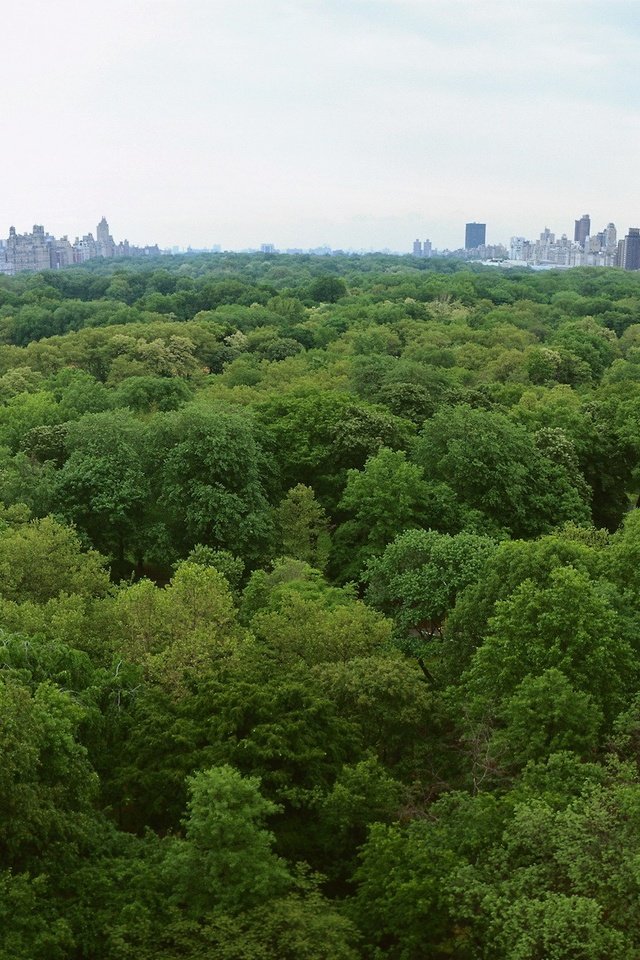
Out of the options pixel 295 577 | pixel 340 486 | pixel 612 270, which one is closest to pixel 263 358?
pixel 340 486

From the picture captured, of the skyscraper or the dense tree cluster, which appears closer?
the dense tree cluster

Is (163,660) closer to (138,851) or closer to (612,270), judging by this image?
(138,851)

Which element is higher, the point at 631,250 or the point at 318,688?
the point at 631,250

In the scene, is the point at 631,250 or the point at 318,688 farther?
the point at 631,250

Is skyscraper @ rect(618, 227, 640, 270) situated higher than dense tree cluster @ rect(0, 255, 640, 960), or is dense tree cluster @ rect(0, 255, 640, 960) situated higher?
skyscraper @ rect(618, 227, 640, 270)

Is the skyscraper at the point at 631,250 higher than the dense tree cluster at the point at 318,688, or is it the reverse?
the skyscraper at the point at 631,250

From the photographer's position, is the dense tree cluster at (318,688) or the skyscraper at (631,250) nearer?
the dense tree cluster at (318,688)

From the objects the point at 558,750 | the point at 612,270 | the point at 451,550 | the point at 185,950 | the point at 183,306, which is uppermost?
the point at 612,270

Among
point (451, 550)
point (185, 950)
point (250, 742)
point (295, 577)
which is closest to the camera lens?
point (185, 950)
